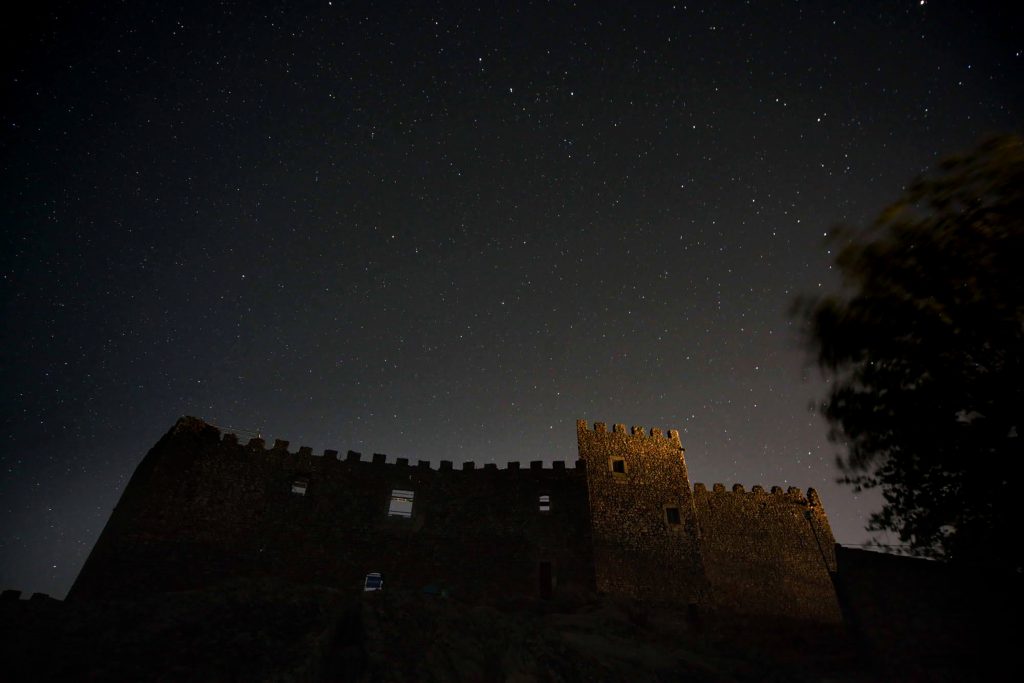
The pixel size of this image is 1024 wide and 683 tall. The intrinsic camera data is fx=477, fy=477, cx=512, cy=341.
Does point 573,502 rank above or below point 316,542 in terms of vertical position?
above

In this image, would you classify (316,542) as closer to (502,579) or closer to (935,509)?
(502,579)

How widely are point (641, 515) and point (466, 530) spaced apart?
8.95 meters

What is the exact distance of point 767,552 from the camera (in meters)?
26.2

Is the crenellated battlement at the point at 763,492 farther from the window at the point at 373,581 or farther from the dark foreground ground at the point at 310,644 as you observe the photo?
the window at the point at 373,581

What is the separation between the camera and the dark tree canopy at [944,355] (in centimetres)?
1163

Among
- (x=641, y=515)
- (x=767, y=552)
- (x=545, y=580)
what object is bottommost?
(x=545, y=580)

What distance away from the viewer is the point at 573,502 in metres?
24.4

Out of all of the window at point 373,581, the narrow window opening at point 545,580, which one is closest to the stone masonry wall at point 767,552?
the narrow window opening at point 545,580

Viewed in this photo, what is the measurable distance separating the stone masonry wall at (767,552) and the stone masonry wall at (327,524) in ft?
24.7

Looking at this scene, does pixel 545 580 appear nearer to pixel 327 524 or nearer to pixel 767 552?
pixel 327 524

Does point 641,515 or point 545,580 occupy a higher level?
point 641,515

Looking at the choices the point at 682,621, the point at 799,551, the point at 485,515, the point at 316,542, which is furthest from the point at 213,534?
the point at 799,551

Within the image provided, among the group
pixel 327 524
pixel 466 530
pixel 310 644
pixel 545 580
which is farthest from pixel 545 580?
pixel 310 644

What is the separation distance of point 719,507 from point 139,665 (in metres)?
25.8
